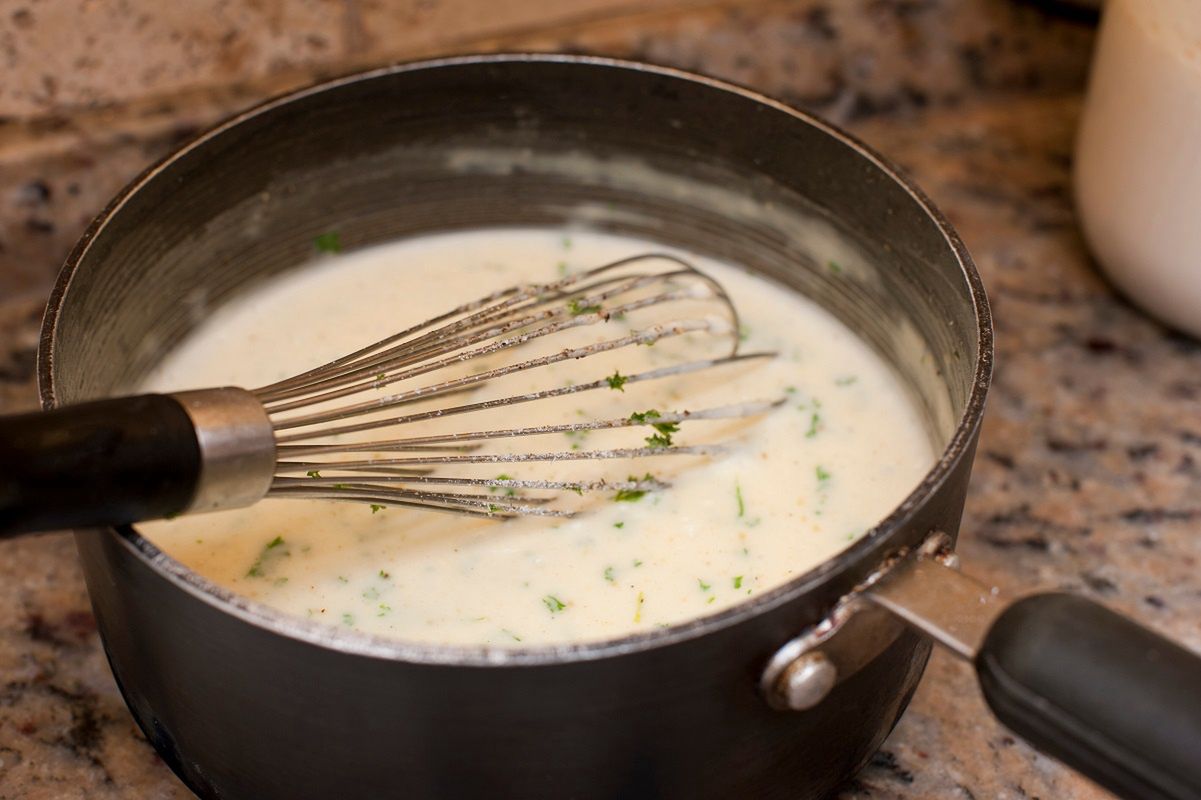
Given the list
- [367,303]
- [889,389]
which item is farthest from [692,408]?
[367,303]

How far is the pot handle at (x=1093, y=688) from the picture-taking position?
1.63 feet

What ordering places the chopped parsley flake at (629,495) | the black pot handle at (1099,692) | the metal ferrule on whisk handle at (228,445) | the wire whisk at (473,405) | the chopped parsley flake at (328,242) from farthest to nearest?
1. the chopped parsley flake at (328,242)
2. the chopped parsley flake at (629,495)
3. the wire whisk at (473,405)
4. the metal ferrule on whisk handle at (228,445)
5. the black pot handle at (1099,692)

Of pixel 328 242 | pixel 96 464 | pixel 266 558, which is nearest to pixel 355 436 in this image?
pixel 266 558

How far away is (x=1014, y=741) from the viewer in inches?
30.8

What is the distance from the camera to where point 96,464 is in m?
0.54

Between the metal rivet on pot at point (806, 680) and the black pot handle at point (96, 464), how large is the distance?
0.91 ft

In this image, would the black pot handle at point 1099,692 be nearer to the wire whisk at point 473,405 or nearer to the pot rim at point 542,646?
the pot rim at point 542,646

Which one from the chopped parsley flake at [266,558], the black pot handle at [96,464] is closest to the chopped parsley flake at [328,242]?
the chopped parsley flake at [266,558]

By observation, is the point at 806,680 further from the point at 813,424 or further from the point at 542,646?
the point at 813,424

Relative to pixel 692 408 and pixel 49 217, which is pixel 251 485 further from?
pixel 49 217

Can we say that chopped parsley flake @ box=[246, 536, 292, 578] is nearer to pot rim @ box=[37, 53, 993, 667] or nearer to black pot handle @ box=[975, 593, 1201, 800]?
pot rim @ box=[37, 53, 993, 667]

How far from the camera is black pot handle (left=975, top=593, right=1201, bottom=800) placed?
0.50 meters

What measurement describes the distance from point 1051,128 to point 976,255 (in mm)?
215

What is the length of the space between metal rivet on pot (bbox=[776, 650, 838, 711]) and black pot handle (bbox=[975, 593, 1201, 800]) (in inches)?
2.5
